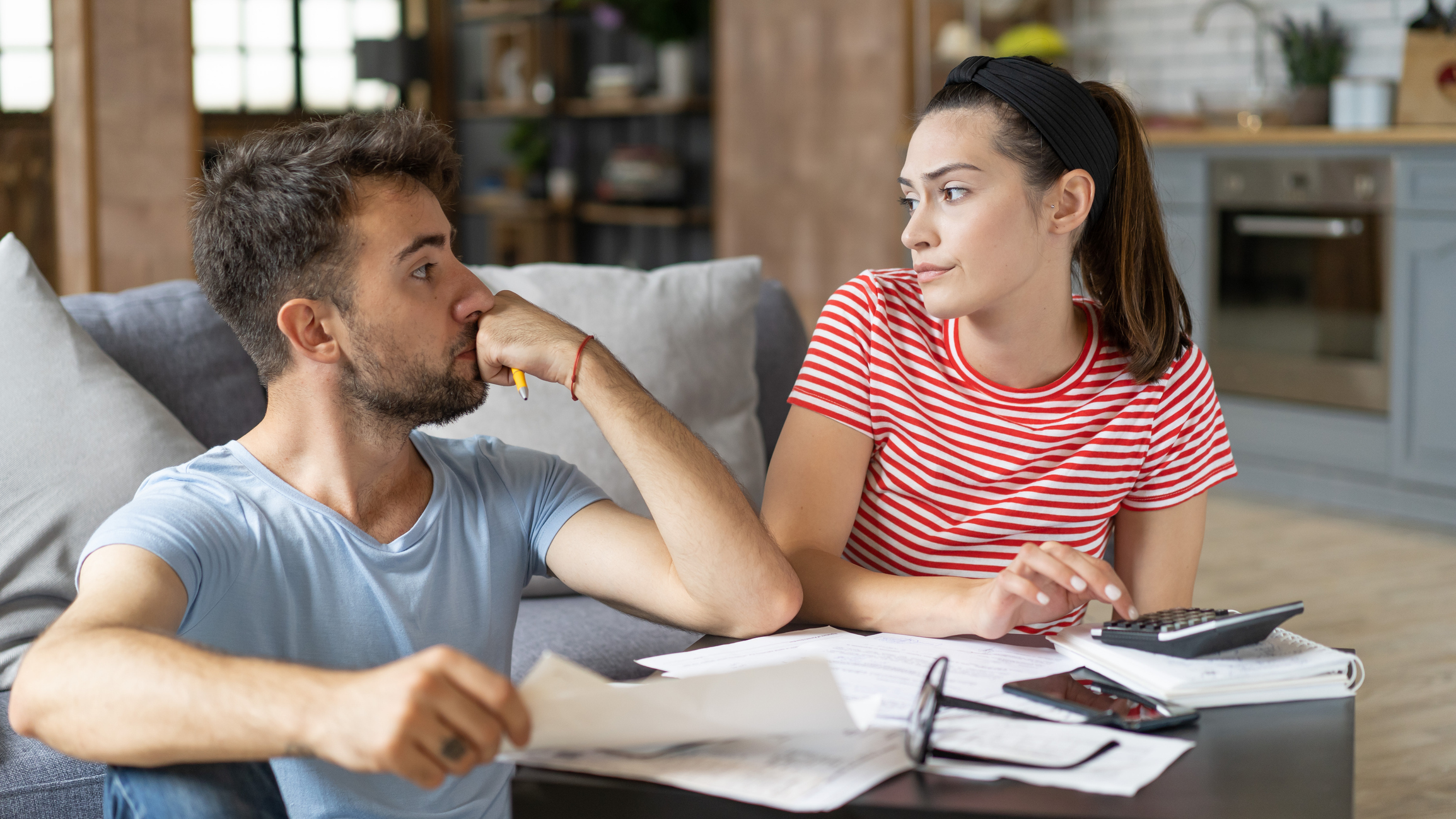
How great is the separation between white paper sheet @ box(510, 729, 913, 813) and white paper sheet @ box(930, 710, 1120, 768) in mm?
42

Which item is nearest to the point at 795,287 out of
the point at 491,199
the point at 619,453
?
the point at 491,199

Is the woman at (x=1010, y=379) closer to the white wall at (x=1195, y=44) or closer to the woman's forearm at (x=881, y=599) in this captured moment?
the woman's forearm at (x=881, y=599)

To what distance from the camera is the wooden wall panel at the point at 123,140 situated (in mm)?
3443

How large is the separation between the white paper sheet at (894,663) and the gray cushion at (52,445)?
0.92 meters

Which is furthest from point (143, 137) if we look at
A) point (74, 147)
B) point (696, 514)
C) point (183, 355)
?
point (696, 514)

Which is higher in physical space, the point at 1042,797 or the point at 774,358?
the point at 774,358

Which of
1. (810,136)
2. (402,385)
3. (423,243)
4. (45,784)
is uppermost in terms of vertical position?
(810,136)

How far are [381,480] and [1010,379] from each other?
68 centimetres

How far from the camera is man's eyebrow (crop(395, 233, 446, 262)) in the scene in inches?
47.1

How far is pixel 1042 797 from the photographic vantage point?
2.73ft

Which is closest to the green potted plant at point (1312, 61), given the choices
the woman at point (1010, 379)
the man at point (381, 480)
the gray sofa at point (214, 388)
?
the woman at point (1010, 379)

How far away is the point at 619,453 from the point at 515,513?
0.14 metres

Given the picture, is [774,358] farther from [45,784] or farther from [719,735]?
[719,735]

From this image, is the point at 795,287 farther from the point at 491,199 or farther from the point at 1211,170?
the point at 491,199
